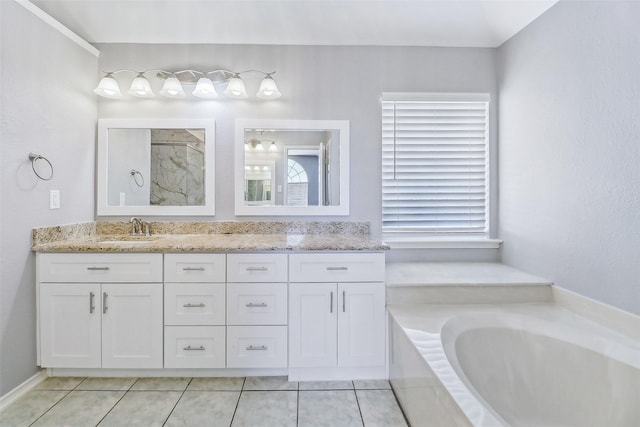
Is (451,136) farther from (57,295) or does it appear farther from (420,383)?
(57,295)

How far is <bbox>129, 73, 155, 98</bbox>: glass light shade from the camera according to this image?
2303mm

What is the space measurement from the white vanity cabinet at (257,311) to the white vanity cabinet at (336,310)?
2.7 inches

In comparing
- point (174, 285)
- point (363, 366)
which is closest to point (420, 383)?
point (363, 366)

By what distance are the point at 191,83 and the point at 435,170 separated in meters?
2.05

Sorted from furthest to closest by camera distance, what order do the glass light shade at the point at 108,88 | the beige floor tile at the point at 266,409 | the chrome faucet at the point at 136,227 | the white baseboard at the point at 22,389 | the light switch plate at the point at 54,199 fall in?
the chrome faucet at the point at 136,227, the glass light shade at the point at 108,88, the light switch plate at the point at 54,199, the white baseboard at the point at 22,389, the beige floor tile at the point at 266,409

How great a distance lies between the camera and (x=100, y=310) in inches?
74.7

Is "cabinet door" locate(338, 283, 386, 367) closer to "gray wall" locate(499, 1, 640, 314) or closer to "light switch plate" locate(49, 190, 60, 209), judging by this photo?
"gray wall" locate(499, 1, 640, 314)

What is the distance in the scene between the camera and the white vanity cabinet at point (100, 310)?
189cm

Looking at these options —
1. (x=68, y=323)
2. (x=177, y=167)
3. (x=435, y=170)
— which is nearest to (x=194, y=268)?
(x=68, y=323)

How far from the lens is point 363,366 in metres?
1.96

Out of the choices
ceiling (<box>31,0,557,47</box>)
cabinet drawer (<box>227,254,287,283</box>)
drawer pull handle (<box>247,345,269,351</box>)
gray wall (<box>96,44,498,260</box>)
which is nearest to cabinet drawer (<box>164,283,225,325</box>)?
cabinet drawer (<box>227,254,287,283</box>)

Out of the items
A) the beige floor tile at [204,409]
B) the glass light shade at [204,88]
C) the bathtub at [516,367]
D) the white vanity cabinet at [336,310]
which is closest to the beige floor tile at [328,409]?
the white vanity cabinet at [336,310]

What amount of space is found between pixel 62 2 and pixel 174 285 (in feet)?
6.52

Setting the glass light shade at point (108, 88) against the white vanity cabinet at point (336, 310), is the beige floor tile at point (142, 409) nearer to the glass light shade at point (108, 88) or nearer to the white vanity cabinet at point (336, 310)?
the white vanity cabinet at point (336, 310)
